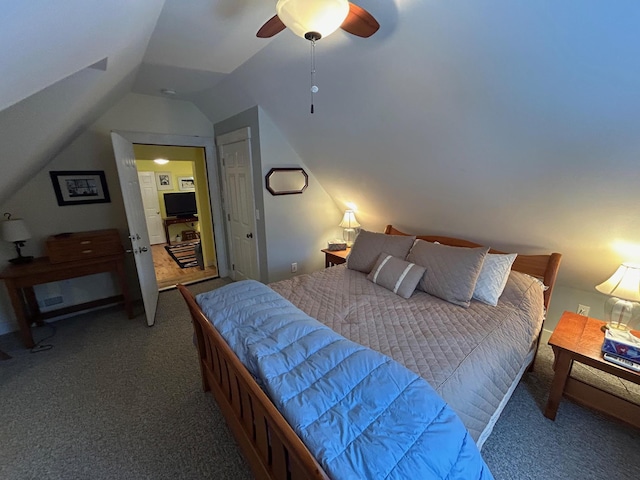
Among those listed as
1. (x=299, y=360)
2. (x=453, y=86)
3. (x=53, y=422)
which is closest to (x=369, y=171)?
(x=453, y=86)

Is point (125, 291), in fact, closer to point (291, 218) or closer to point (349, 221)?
point (291, 218)

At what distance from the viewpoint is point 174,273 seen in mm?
4520

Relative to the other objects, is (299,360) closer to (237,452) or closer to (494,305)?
(237,452)

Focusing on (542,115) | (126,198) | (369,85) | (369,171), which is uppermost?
(369,85)

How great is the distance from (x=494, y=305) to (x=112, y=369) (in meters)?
3.06

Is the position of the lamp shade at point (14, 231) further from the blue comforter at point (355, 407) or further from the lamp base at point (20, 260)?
the blue comforter at point (355, 407)

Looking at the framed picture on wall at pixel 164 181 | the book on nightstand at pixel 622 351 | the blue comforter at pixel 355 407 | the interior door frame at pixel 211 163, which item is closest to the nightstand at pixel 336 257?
the interior door frame at pixel 211 163

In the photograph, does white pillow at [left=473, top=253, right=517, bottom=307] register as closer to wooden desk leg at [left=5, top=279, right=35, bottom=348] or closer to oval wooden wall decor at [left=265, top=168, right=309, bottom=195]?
oval wooden wall decor at [left=265, top=168, right=309, bottom=195]

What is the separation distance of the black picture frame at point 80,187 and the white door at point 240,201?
139 cm

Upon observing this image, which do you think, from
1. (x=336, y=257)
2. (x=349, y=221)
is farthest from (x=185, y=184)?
(x=336, y=257)

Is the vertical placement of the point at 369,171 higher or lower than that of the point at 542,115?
lower

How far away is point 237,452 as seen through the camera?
61.5 inches

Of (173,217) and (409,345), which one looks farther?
(173,217)

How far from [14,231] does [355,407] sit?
3.44m
